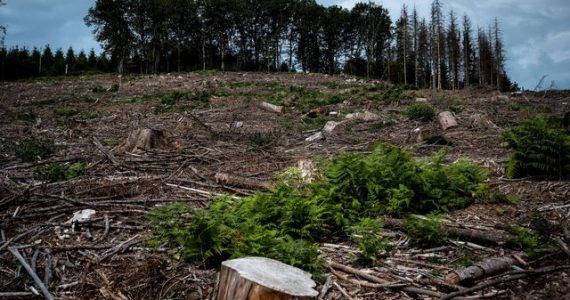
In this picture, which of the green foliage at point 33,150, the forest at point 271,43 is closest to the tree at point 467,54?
the forest at point 271,43

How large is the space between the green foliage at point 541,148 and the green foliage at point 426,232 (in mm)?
3027

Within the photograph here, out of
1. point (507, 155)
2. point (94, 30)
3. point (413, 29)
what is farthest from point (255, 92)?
point (413, 29)

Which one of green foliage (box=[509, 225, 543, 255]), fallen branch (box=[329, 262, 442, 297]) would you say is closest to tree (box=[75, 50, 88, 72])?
fallen branch (box=[329, 262, 442, 297])

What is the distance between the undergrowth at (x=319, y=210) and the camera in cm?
398

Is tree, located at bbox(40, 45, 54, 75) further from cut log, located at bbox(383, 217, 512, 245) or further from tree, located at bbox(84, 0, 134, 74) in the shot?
cut log, located at bbox(383, 217, 512, 245)

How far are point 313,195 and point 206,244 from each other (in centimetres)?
214

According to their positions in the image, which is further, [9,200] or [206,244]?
[9,200]

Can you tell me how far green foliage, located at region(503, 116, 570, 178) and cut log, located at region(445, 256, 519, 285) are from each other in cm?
340

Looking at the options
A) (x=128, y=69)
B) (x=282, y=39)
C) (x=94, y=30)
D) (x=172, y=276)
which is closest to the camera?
(x=172, y=276)

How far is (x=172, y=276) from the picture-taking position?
382cm

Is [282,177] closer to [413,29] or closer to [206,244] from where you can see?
[206,244]

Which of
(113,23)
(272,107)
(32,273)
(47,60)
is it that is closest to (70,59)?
(47,60)

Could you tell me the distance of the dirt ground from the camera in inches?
147

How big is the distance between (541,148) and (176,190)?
Result: 20.5 ft
